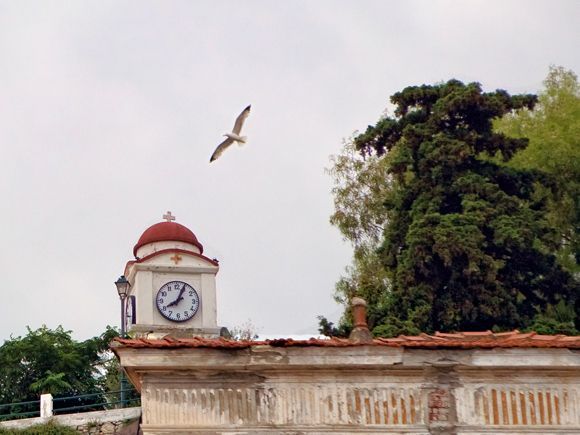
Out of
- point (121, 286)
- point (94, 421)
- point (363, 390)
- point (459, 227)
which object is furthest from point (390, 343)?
point (121, 286)

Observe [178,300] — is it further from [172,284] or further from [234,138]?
[234,138]

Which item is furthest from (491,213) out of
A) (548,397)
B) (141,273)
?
(548,397)

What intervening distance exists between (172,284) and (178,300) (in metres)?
0.50

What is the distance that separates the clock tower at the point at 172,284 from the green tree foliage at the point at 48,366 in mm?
10677

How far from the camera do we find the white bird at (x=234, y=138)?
21453 mm

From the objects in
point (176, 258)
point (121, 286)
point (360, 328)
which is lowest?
point (360, 328)

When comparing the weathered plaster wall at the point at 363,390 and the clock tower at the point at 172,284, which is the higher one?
the clock tower at the point at 172,284

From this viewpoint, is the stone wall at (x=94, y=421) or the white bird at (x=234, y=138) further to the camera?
the stone wall at (x=94, y=421)

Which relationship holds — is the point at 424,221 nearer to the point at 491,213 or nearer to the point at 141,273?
the point at 491,213

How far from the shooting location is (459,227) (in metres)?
29.7

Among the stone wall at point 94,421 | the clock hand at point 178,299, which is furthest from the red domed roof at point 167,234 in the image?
the stone wall at point 94,421

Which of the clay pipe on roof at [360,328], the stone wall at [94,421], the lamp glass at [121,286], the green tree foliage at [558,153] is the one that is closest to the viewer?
the clay pipe on roof at [360,328]

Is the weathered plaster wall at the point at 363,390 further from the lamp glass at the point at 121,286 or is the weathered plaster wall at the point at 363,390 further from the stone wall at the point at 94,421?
the lamp glass at the point at 121,286

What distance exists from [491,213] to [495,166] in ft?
6.69
